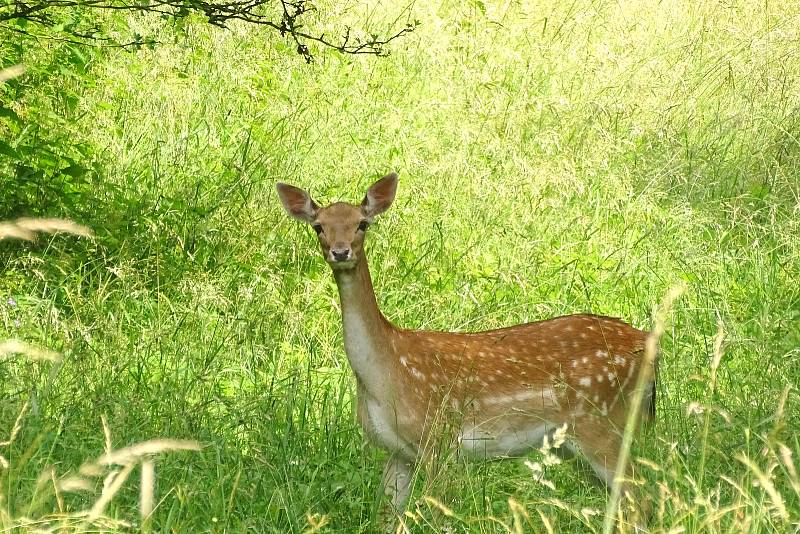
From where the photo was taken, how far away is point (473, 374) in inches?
190

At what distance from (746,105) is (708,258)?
84.2 inches

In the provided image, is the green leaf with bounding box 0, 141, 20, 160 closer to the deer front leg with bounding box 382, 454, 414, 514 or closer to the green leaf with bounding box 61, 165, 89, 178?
the green leaf with bounding box 61, 165, 89, 178

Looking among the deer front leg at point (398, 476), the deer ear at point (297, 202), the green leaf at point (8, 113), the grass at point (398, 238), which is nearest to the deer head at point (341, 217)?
the deer ear at point (297, 202)

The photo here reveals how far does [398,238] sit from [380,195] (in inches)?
66.5

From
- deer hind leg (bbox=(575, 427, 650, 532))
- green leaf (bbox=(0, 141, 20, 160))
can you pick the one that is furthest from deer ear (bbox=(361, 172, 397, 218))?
green leaf (bbox=(0, 141, 20, 160))

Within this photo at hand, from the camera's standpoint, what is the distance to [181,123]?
7.70m

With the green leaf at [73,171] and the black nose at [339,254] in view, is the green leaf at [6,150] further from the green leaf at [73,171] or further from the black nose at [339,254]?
the black nose at [339,254]

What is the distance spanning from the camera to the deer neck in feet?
15.4

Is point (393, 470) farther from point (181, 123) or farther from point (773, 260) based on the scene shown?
point (181, 123)

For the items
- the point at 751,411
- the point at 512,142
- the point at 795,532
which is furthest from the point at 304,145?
the point at 795,532

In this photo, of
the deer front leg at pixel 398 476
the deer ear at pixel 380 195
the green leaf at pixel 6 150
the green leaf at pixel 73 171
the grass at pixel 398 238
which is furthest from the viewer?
the green leaf at pixel 73 171

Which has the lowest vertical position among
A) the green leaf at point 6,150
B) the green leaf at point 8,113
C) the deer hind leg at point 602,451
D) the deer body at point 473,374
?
the deer hind leg at point 602,451

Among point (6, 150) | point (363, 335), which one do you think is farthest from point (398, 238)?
point (363, 335)

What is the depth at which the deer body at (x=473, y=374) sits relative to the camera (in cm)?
466
